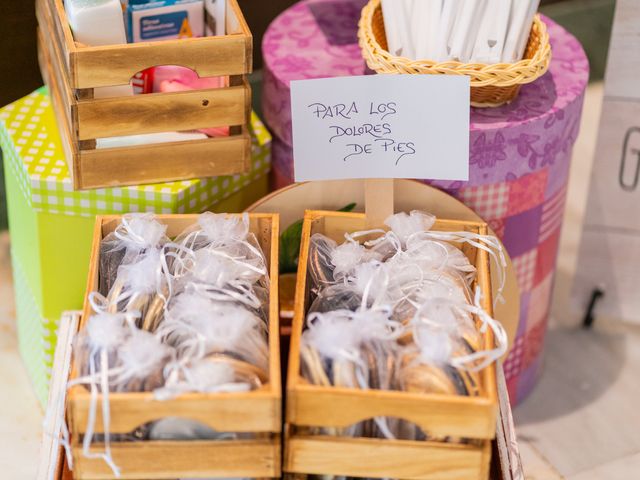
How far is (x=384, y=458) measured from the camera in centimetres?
112

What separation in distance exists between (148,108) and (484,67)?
53cm

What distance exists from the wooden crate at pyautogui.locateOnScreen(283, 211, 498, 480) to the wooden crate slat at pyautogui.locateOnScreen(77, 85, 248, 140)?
492mm

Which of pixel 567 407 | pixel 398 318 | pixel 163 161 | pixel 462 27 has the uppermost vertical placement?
pixel 462 27

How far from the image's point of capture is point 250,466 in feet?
3.69

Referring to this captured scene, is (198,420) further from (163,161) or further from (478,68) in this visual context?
(478,68)

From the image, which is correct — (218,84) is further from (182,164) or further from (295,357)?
(295,357)

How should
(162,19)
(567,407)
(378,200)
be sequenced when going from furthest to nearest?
(567,407), (162,19), (378,200)

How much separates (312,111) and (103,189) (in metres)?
0.44

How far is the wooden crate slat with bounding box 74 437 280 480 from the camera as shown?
1.10 meters

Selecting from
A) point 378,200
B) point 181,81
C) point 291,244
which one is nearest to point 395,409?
point 378,200

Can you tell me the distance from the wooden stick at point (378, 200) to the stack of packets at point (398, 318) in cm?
3

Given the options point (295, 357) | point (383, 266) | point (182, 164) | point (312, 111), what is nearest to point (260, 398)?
point (295, 357)

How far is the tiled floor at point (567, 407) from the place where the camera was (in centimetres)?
182

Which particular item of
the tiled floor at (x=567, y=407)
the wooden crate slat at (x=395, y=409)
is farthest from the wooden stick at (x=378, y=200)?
the tiled floor at (x=567, y=407)
